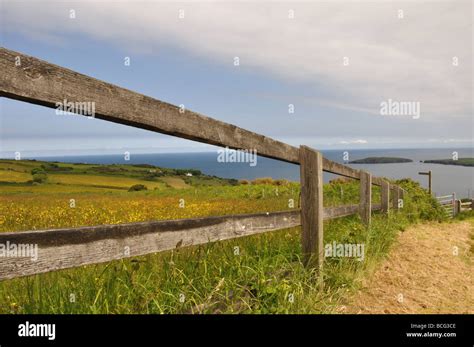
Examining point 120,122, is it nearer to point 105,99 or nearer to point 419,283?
point 105,99

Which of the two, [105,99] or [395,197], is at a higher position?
[105,99]

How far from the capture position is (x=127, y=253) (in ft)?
9.31

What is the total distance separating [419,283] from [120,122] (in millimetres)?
5224

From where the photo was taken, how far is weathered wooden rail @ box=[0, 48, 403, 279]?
7.32ft

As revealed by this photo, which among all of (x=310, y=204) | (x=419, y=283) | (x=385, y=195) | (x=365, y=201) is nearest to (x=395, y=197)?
(x=385, y=195)

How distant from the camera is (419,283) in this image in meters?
6.32

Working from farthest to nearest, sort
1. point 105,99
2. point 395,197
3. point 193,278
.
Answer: point 395,197 → point 193,278 → point 105,99

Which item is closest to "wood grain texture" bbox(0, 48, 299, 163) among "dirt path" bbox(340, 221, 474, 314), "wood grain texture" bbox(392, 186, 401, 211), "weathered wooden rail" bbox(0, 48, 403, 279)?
"weathered wooden rail" bbox(0, 48, 403, 279)

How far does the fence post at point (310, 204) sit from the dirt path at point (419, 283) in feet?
2.34

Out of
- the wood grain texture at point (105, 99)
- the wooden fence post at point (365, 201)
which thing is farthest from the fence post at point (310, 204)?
the wooden fence post at point (365, 201)

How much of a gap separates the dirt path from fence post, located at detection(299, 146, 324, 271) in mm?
712
